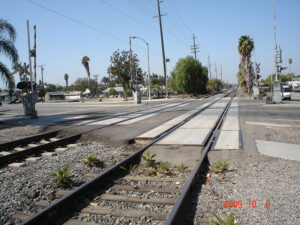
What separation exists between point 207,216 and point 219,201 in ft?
1.83

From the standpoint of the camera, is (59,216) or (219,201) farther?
(219,201)

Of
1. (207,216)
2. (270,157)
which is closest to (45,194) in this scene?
(207,216)

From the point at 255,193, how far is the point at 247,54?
169 feet

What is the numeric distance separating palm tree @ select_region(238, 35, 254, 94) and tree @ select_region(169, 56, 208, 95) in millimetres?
15319

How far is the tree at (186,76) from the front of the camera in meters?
64.2

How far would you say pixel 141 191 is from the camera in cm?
453

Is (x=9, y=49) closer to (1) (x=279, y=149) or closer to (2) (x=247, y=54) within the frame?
(1) (x=279, y=149)

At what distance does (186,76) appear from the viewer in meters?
64.0

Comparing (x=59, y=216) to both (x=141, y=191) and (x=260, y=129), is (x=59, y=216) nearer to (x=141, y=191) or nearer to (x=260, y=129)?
(x=141, y=191)

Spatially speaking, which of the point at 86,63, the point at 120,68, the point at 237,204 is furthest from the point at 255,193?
the point at 86,63

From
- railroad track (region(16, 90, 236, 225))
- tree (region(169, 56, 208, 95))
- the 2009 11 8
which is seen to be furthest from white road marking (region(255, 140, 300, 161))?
tree (region(169, 56, 208, 95))

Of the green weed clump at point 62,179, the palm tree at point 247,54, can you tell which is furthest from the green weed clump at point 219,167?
the palm tree at point 247,54

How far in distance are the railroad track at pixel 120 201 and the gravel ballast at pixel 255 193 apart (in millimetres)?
303

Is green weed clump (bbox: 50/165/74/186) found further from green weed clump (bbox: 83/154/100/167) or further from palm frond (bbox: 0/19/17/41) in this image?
palm frond (bbox: 0/19/17/41)
